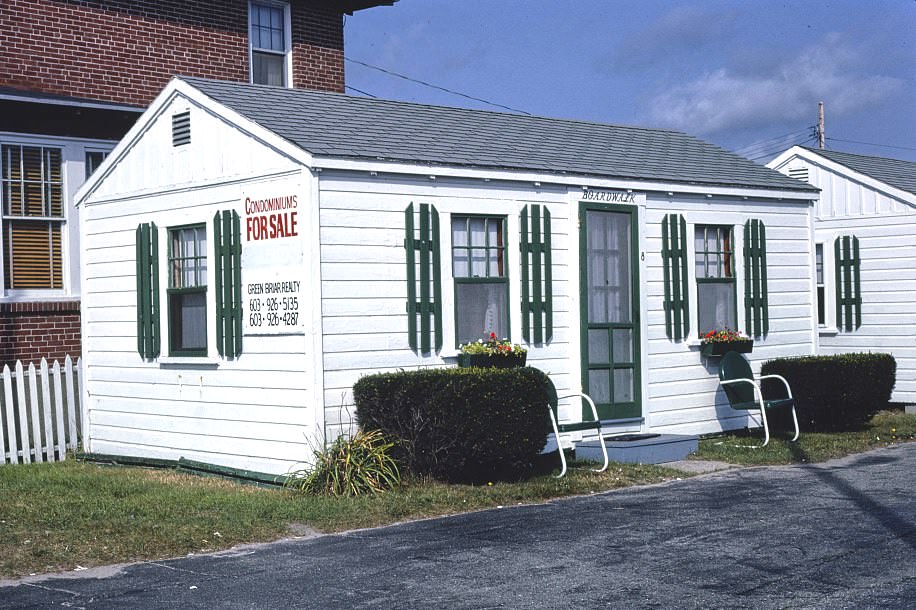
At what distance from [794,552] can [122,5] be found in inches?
545

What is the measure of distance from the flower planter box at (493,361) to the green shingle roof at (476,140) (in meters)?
2.06

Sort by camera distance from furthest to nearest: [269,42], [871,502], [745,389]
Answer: [269,42] → [745,389] → [871,502]

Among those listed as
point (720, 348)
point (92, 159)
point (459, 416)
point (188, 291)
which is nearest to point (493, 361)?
point (459, 416)

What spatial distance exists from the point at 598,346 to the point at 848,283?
23.7 ft

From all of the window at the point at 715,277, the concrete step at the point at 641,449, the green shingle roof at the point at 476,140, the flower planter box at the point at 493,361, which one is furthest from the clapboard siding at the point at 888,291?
the flower planter box at the point at 493,361

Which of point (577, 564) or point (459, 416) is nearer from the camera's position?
point (577, 564)

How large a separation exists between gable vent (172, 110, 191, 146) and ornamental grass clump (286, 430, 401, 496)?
4103 millimetres

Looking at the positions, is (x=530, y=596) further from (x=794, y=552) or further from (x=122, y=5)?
(x=122, y=5)

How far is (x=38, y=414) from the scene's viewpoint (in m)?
15.0

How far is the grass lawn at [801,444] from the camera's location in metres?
14.0

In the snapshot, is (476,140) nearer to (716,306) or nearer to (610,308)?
(610,308)

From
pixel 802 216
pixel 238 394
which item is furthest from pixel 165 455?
pixel 802 216

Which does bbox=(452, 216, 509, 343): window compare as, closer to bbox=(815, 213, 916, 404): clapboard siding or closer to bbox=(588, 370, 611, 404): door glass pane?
bbox=(588, 370, 611, 404): door glass pane

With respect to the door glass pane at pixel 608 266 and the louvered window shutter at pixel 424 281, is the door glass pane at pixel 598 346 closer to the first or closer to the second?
the door glass pane at pixel 608 266
